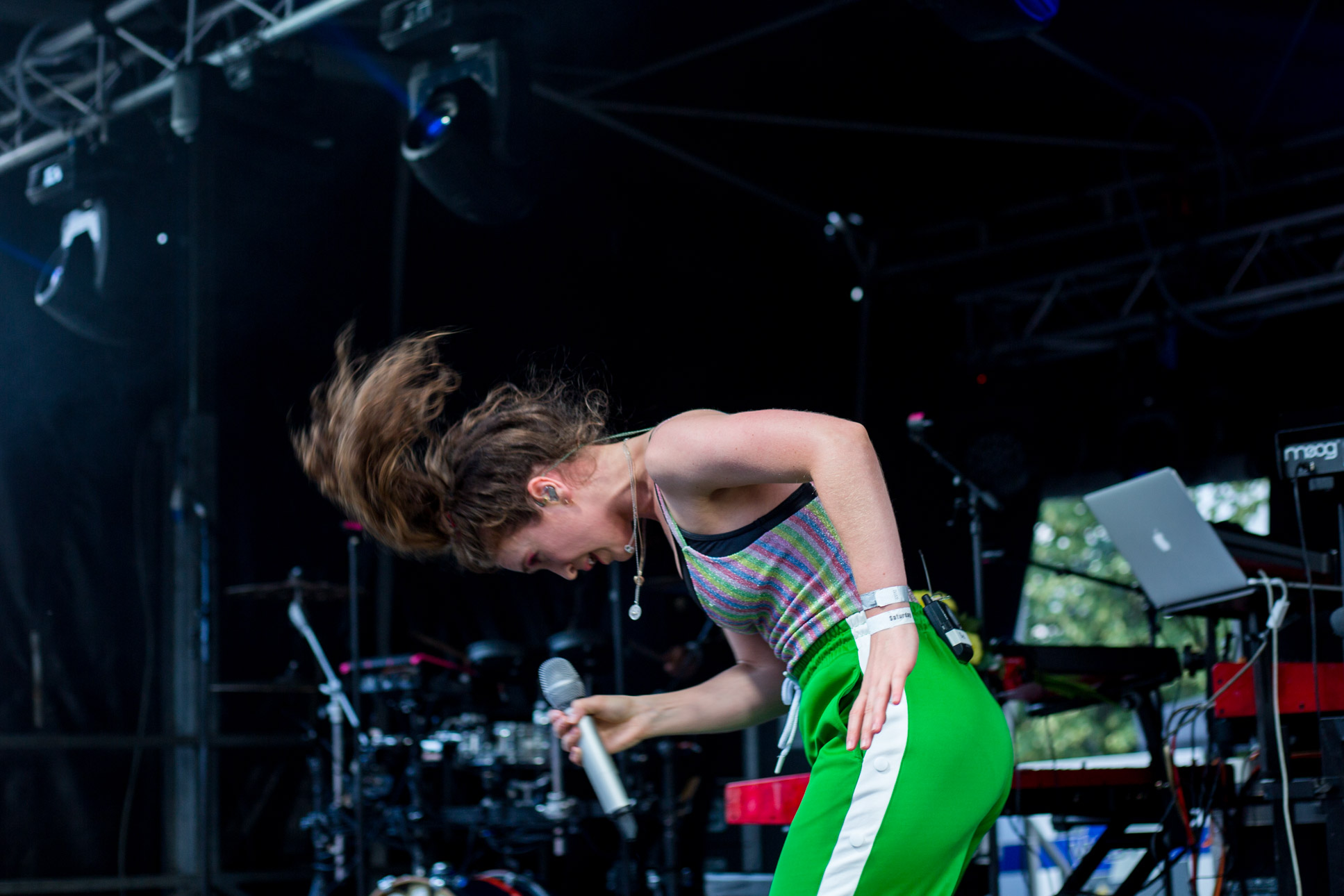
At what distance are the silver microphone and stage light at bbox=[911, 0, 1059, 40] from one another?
2.51 metres

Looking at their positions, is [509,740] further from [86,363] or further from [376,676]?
[86,363]

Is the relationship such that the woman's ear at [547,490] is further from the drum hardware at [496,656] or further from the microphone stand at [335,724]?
the microphone stand at [335,724]

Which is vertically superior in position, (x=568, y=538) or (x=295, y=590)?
(x=295, y=590)

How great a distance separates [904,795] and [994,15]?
2.81 metres

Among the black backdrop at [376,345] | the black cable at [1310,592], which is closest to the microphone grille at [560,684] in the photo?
the black cable at [1310,592]

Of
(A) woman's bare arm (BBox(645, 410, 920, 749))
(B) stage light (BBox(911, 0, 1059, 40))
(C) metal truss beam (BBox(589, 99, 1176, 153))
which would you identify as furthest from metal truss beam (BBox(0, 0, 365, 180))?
(A) woman's bare arm (BBox(645, 410, 920, 749))

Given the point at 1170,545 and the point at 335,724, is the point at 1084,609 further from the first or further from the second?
the point at 1170,545

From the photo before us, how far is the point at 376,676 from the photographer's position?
575 centimetres

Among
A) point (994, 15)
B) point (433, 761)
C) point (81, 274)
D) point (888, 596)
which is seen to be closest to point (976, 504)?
point (994, 15)

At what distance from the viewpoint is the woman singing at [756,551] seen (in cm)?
153

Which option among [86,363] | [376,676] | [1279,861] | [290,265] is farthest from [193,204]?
[1279,861]

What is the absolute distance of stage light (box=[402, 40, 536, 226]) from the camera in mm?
4934

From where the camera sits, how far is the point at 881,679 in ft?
5.00

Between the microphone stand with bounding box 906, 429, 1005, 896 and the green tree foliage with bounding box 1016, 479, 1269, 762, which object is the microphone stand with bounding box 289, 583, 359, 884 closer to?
the microphone stand with bounding box 906, 429, 1005, 896
